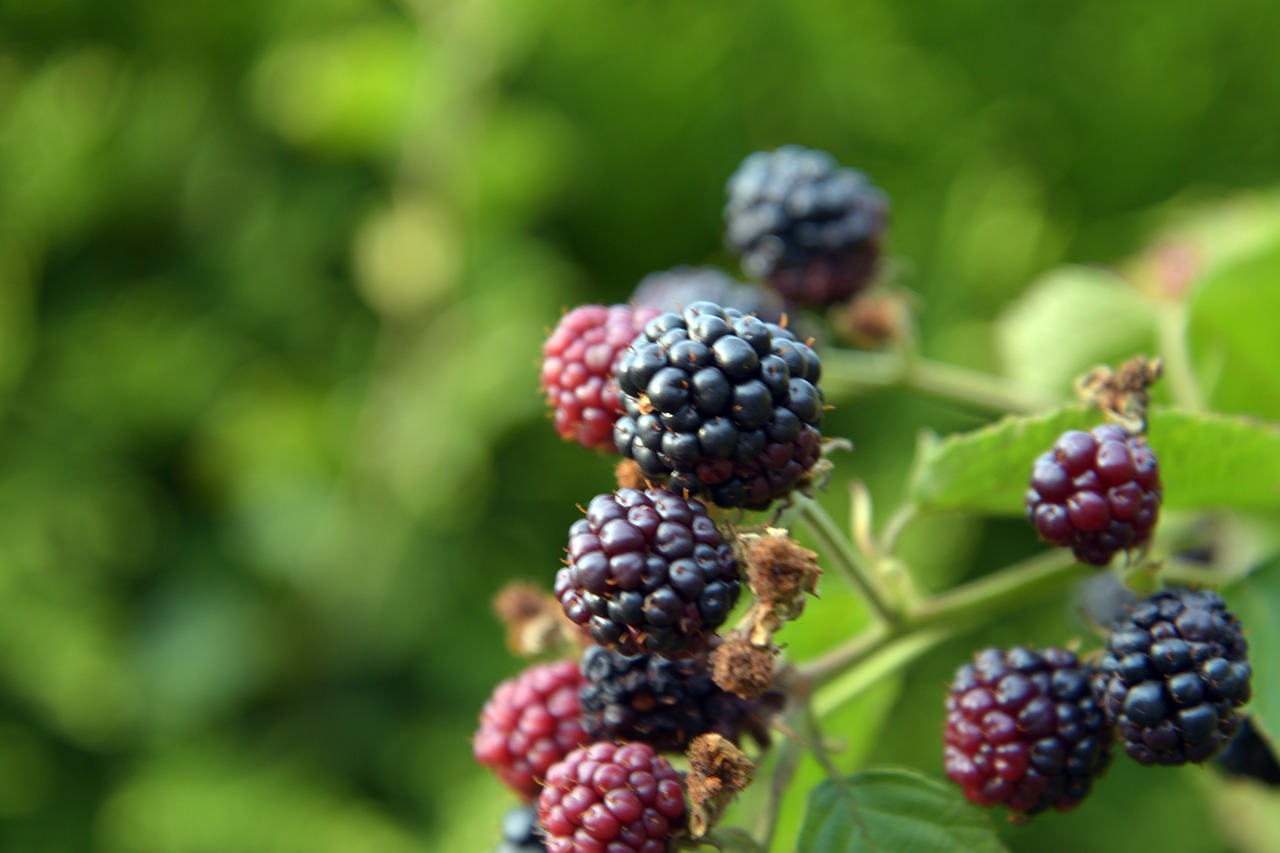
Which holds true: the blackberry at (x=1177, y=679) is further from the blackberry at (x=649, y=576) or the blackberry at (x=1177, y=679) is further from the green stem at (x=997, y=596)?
the blackberry at (x=649, y=576)

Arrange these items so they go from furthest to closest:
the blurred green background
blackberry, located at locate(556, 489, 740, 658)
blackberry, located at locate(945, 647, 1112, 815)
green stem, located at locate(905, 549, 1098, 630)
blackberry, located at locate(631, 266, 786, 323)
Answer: the blurred green background, blackberry, located at locate(631, 266, 786, 323), green stem, located at locate(905, 549, 1098, 630), blackberry, located at locate(945, 647, 1112, 815), blackberry, located at locate(556, 489, 740, 658)

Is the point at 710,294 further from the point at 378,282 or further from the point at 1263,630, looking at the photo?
the point at 378,282

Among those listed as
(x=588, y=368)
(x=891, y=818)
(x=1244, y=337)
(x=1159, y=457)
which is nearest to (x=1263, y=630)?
(x=1159, y=457)

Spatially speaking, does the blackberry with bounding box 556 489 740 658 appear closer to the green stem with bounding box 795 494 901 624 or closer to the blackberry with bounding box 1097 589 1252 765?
the green stem with bounding box 795 494 901 624

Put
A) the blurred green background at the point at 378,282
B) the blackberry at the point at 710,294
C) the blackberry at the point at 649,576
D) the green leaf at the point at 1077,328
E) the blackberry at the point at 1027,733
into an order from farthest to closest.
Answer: the blurred green background at the point at 378,282
the green leaf at the point at 1077,328
the blackberry at the point at 710,294
the blackberry at the point at 1027,733
the blackberry at the point at 649,576

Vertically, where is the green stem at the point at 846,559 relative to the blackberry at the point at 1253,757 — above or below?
above

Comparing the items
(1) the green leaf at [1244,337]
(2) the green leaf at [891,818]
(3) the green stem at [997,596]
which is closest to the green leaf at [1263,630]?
(3) the green stem at [997,596]

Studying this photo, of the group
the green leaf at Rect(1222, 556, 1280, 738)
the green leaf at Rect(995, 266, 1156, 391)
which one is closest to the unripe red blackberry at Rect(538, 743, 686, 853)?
the green leaf at Rect(1222, 556, 1280, 738)
